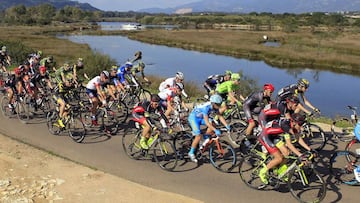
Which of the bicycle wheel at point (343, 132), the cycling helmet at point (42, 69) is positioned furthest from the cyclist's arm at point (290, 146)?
the cycling helmet at point (42, 69)

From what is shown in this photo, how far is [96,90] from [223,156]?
5.86 m

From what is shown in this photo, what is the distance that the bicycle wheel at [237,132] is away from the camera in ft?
41.4

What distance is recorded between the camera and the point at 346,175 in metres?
9.89

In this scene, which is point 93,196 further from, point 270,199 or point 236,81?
point 236,81

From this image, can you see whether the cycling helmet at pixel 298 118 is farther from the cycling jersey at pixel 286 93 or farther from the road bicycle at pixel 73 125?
the road bicycle at pixel 73 125

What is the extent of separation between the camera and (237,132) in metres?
12.9

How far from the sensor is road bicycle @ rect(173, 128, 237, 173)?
10.5 metres

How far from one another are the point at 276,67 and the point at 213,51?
1759cm

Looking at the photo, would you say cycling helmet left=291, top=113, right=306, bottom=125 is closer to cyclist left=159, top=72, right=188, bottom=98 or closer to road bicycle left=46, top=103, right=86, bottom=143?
cyclist left=159, top=72, right=188, bottom=98

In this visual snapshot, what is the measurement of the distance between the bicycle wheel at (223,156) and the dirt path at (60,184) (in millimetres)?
1886

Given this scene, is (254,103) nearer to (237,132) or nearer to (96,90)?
(237,132)

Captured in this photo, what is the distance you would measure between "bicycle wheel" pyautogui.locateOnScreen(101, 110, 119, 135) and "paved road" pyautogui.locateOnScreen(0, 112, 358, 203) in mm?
427

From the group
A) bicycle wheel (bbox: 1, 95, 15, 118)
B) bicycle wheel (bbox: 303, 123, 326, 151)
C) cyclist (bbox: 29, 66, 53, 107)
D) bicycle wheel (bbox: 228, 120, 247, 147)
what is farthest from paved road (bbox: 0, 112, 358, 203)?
bicycle wheel (bbox: 1, 95, 15, 118)

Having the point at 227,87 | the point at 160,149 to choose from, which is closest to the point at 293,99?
the point at 227,87
